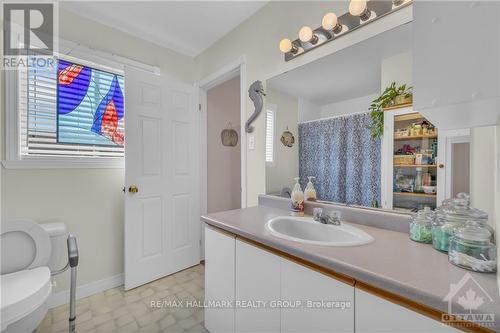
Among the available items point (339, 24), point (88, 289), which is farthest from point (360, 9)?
point (88, 289)

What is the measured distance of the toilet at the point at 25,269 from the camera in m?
1.15

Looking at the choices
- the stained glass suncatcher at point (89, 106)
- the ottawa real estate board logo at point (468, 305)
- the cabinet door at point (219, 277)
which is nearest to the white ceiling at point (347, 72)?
the ottawa real estate board logo at point (468, 305)

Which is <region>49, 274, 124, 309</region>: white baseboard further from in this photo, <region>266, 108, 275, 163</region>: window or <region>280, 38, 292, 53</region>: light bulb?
<region>280, 38, 292, 53</region>: light bulb

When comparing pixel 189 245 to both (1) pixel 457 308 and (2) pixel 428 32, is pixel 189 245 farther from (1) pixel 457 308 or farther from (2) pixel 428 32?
(2) pixel 428 32

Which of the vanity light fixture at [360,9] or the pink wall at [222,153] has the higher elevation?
the vanity light fixture at [360,9]

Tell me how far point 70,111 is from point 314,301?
226 centimetres

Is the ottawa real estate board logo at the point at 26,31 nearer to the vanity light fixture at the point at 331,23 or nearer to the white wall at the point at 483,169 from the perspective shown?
the vanity light fixture at the point at 331,23

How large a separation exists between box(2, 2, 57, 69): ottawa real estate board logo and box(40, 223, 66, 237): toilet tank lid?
1.20m

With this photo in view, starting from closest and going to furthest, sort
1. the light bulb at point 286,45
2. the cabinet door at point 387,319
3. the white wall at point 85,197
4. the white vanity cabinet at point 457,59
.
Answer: the white vanity cabinet at point 457,59, the cabinet door at point 387,319, the light bulb at point 286,45, the white wall at point 85,197

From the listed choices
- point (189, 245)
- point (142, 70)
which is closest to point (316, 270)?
point (189, 245)

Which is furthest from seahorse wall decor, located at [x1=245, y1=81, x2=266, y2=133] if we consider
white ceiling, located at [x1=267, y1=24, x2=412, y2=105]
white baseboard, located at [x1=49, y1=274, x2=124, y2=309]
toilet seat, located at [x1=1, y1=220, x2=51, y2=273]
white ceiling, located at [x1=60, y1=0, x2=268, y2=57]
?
white baseboard, located at [x1=49, y1=274, x2=124, y2=309]

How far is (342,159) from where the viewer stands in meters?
1.34

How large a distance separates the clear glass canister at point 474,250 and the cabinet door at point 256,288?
Answer: 61 centimetres

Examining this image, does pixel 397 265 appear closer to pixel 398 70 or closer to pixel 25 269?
pixel 398 70
